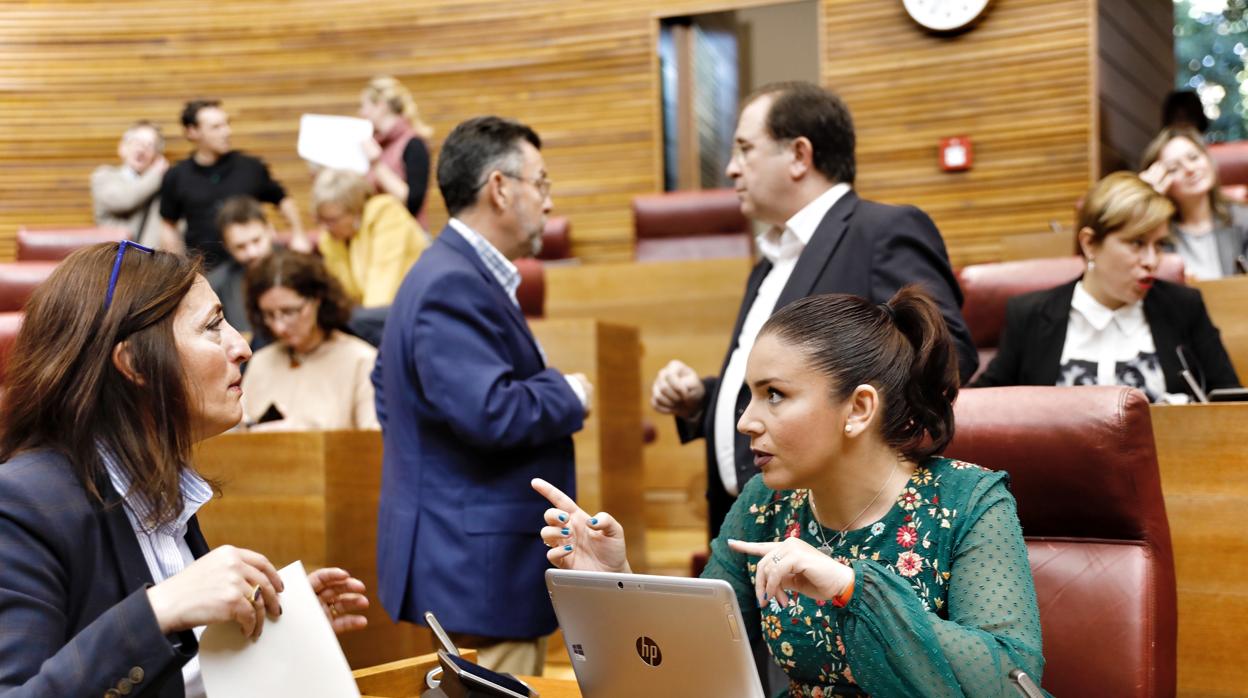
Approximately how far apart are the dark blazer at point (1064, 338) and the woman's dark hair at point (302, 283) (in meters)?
1.48

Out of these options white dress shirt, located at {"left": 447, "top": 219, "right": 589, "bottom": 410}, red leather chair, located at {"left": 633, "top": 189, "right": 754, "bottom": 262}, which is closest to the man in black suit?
white dress shirt, located at {"left": 447, "top": 219, "right": 589, "bottom": 410}

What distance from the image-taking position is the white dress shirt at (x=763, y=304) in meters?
2.00

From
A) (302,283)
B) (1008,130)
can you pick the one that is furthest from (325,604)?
(1008,130)

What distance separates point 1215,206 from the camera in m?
3.50

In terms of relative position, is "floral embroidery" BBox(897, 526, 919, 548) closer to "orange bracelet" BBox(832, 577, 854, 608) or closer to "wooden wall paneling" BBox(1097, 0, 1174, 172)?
"orange bracelet" BBox(832, 577, 854, 608)

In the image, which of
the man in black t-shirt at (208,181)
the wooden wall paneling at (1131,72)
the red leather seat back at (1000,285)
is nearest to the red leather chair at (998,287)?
the red leather seat back at (1000,285)

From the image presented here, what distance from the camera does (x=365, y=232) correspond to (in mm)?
3795

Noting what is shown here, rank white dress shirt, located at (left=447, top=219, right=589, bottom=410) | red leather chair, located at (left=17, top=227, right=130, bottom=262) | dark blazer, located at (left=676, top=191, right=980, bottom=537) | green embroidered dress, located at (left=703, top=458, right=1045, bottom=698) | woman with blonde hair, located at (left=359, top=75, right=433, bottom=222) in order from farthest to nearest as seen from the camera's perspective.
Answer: red leather chair, located at (left=17, top=227, right=130, bottom=262) → woman with blonde hair, located at (left=359, top=75, right=433, bottom=222) → white dress shirt, located at (left=447, top=219, right=589, bottom=410) → dark blazer, located at (left=676, top=191, right=980, bottom=537) → green embroidered dress, located at (left=703, top=458, right=1045, bottom=698)

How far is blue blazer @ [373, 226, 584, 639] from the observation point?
1.96 metres

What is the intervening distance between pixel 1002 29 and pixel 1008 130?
0.43m

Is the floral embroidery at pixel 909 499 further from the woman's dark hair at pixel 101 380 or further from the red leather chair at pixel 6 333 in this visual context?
the red leather chair at pixel 6 333

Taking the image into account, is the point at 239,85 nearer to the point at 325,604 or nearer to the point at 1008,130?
the point at 1008,130

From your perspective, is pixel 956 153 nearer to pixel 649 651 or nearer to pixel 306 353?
pixel 306 353

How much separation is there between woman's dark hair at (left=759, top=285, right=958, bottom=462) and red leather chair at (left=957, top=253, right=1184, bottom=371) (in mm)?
1537
